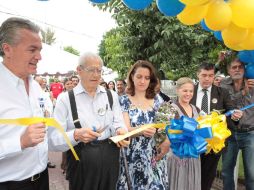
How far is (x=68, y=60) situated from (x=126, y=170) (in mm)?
11298

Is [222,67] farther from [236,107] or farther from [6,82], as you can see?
[6,82]

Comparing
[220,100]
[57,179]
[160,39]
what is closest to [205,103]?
[220,100]

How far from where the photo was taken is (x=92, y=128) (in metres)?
2.53

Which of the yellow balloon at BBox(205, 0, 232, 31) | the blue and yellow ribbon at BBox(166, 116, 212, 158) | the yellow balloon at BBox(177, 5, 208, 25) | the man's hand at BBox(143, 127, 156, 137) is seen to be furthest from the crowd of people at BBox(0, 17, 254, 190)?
the yellow balloon at BBox(205, 0, 232, 31)

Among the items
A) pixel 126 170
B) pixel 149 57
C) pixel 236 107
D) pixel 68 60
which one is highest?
pixel 68 60

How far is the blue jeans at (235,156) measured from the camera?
4020mm

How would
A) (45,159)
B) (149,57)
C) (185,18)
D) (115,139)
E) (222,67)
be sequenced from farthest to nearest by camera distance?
(149,57)
(222,67)
(185,18)
(115,139)
(45,159)

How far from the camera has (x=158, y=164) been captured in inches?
127

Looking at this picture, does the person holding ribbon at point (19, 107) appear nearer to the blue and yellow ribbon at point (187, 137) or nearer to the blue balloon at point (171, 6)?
the blue balloon at point (171, 6)

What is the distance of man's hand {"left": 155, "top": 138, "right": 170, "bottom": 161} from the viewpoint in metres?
3.18

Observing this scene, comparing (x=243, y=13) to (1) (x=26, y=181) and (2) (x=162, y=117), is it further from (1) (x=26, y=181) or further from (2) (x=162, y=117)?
(1) (x=26, y=181)

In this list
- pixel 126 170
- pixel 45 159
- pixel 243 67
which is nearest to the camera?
pixel 45 159

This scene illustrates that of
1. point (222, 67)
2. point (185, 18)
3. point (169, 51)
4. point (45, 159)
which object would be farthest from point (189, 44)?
point (45, 159)

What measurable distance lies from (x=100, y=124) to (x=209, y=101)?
6.35 ft
